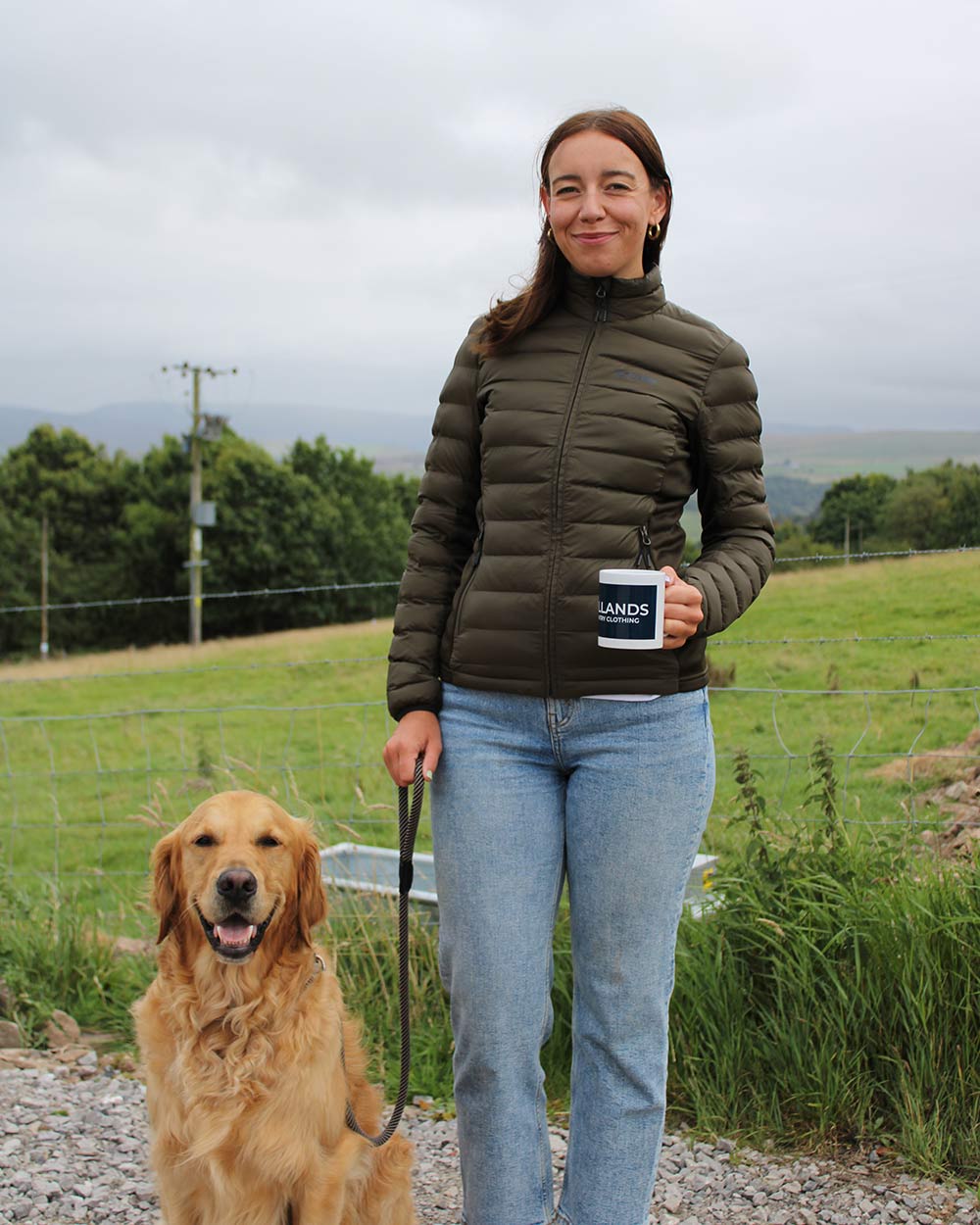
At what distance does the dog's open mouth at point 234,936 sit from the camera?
249 centimetres

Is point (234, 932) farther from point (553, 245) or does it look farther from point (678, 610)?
point (553, 245)

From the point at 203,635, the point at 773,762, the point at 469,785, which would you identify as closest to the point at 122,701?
the point at 773,762

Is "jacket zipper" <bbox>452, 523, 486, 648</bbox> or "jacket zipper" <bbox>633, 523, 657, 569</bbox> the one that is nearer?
"jacket zipper" <bbox>633, 523, 657, 569</bbox>

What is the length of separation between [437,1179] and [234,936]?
3.79 feet

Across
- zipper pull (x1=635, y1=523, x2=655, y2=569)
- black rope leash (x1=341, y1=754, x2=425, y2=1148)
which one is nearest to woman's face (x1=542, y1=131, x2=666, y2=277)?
zipper pull (x1=635, y1=523, x2=655, y2=569)

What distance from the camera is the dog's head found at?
99.0 inches

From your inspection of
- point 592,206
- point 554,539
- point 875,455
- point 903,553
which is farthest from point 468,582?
point 875,455

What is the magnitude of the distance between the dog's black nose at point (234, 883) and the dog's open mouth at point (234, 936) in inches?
2.3

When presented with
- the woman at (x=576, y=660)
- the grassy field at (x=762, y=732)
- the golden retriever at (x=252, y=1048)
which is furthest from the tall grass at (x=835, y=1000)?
the golden retriever at (x=252, y=1048)

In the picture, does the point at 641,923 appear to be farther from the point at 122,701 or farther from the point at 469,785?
the point at 122,701

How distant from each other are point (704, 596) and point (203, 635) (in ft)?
126

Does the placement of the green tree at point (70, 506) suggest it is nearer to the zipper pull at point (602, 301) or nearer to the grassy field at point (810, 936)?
the grassy field at point (810, 936)

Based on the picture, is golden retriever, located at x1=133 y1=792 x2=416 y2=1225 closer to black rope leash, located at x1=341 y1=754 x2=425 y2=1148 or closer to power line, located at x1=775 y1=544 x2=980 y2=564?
black rope leash, located at x1=341 y1=754 x2=425 y2=1148

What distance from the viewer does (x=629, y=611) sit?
204cm
